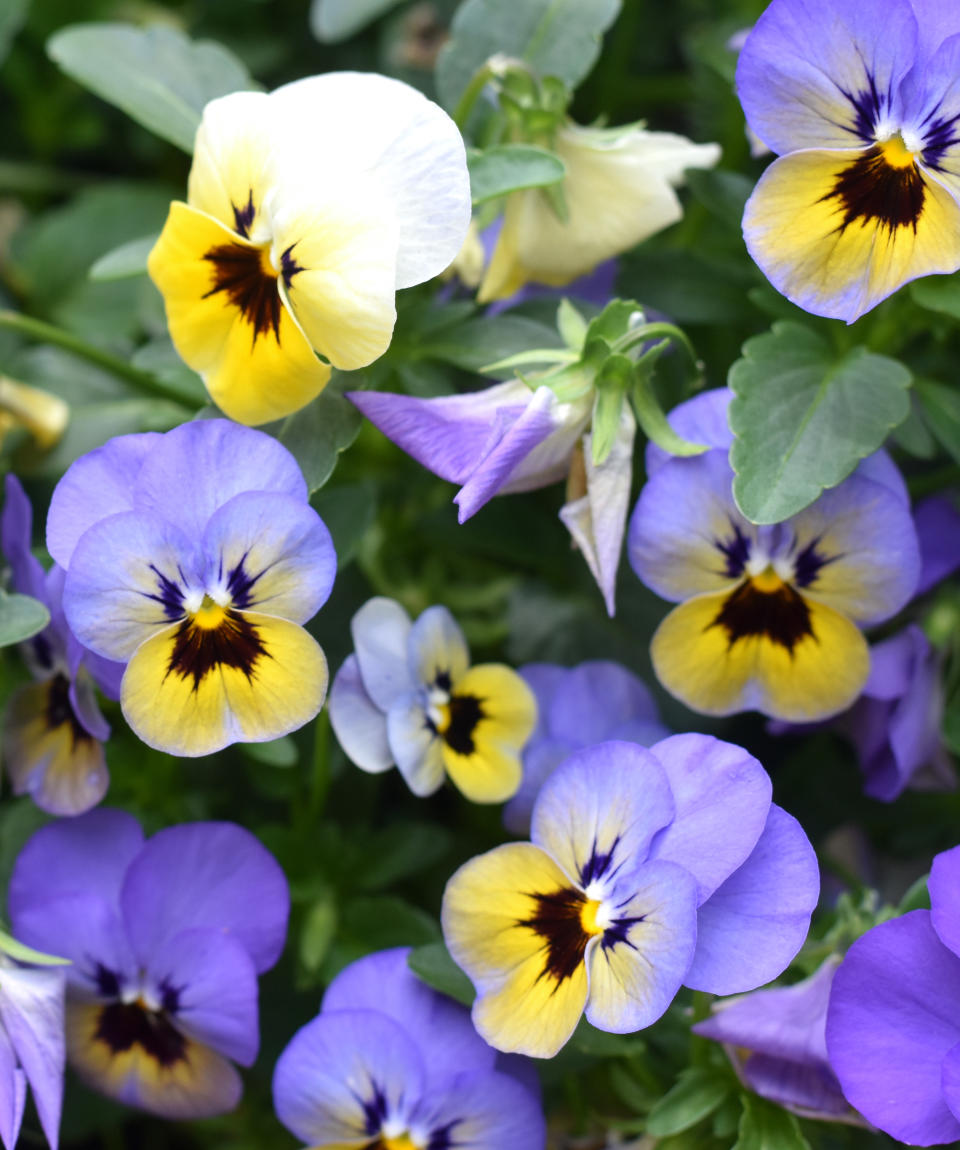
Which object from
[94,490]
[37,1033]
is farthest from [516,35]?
[37,1033]

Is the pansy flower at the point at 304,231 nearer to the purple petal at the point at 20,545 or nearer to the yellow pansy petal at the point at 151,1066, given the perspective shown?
the purple petal at the point at 20,545

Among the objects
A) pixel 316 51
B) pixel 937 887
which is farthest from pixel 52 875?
pixel 316 51

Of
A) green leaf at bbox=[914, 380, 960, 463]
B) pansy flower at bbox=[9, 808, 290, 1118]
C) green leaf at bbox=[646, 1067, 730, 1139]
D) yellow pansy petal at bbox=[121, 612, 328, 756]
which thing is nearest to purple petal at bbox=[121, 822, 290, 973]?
pansy flower at bbox=[9, 808, 290, 1118]

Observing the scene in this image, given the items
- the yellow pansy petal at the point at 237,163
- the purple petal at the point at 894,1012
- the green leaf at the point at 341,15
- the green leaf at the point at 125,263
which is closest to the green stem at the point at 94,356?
the green leaf at the point at 125,263

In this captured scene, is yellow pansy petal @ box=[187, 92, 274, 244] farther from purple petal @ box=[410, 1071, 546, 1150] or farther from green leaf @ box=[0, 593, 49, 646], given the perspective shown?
purple petal @ box=[410, 1071, 546, 1150]

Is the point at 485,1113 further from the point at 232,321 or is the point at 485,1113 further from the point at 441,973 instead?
the point at 232,321

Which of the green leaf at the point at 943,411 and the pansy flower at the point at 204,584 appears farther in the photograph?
the green leaf at the point at 943,411
